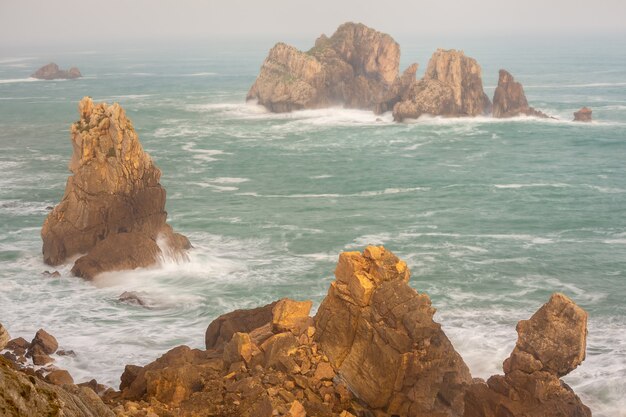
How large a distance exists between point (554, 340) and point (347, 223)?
36917mm

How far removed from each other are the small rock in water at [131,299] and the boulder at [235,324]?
1189 centimetres

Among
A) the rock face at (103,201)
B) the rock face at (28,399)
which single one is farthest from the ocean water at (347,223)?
the rock face at (28,399)

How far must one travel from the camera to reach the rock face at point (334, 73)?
134 m

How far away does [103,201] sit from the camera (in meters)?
54.2

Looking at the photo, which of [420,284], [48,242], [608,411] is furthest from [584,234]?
[48,242]

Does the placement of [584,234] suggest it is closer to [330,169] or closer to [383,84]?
[330,169]

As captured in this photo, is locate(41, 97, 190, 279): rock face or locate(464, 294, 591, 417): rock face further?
locate(41, 97, 190, 279): rock face

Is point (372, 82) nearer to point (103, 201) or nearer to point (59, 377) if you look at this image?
point (103, 201)

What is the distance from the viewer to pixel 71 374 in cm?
3862

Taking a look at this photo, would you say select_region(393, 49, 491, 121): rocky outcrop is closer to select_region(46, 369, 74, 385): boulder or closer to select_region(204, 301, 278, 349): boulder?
select_region(204, 301, 278, 349): boulder

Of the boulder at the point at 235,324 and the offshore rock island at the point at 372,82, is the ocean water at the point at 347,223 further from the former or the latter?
the boulder at the point at 235,324

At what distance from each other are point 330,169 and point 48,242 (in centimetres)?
4041

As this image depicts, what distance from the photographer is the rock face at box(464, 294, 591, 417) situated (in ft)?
99.7

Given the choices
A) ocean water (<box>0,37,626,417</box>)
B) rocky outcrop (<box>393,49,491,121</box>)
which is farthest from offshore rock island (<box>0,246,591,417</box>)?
rocky outcrop (<box>393,49,491,121</box>)
